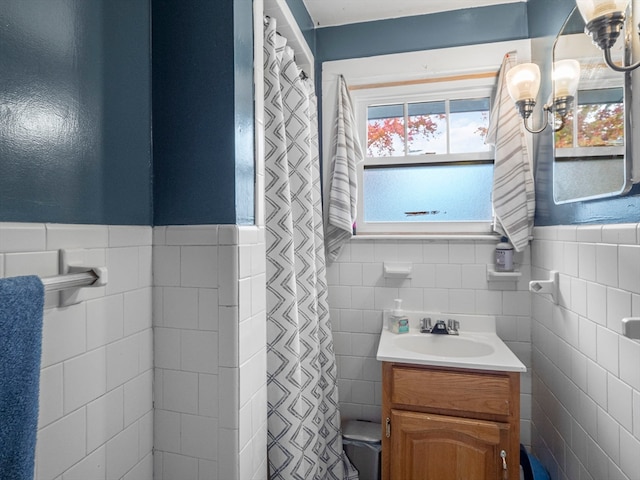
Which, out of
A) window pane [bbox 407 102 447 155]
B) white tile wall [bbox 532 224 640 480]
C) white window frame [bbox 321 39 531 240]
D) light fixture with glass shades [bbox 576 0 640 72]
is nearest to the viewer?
light fixture with glass shades [bbox 576 0 640 72]

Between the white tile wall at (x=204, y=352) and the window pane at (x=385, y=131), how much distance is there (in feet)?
3.81

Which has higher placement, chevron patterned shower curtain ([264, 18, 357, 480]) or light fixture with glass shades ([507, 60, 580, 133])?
light fixture with glass shades ([507, 60, 580, 133])

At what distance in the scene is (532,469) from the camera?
136 cm

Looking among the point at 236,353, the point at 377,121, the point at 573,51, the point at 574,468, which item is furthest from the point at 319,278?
the point at 573,51

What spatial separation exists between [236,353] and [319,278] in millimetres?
796

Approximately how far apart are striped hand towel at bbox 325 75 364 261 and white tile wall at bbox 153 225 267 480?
86cm

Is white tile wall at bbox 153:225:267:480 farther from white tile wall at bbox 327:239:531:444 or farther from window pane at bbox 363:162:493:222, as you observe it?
window pane at bbox 363:162:493:222

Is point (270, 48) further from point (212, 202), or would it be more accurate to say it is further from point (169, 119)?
point (212, 202)

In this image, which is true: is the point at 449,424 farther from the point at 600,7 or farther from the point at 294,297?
the point at 600,7

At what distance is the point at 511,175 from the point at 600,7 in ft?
3.01

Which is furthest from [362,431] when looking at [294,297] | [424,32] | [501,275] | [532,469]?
[424,32]

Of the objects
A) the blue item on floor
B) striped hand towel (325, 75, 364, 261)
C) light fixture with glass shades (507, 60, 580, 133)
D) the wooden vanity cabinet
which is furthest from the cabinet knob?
light fixture with glass shades (507, 60, 580, 133)

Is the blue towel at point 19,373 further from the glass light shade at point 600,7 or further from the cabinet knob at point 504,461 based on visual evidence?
the cabinet knob at point 504,461

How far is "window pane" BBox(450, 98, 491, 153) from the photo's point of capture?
1.76 meters
